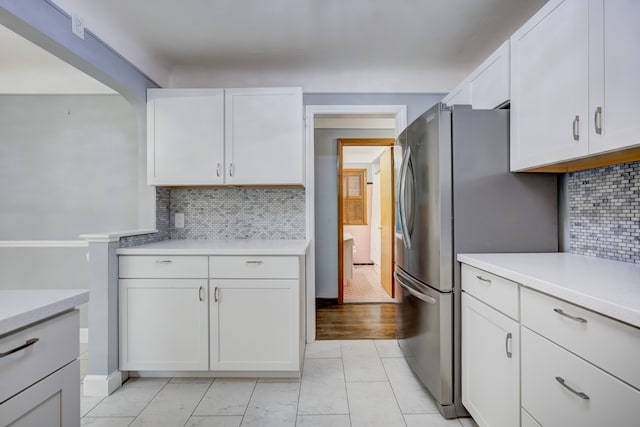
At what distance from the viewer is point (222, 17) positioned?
1970 millimetres

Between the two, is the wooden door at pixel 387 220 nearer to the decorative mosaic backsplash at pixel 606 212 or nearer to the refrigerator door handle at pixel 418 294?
the refrigerator door handle at pixel 418 294

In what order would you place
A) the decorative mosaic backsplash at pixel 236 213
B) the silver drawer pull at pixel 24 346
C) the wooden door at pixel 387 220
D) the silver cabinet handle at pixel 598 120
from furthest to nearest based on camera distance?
1. the wooden door at pixel 387 220
2. the decorative mosaic backsplash at pixel 236 213
3. the silver cabinet handle at pixel 598 120
4. the silver drawer pull at pixel 24 346

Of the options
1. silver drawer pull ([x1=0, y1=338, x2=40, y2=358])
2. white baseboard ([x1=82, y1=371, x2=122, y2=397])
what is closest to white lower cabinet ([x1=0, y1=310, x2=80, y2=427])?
silver drawer pull ([x1=0, y1=338, x2=40, y2=358])

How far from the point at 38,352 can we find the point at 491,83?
231cm

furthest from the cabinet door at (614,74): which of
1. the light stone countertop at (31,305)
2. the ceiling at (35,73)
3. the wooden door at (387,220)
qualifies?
the ceiling at (35,73)

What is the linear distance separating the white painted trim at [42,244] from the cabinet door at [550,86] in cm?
341

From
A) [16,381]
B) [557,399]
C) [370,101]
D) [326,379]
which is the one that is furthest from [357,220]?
[16,381]

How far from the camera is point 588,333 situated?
88 cm

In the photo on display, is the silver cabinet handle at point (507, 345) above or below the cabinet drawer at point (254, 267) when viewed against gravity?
below

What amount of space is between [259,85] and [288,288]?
181cm

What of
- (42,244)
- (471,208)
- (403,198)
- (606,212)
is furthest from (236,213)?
(606,212)

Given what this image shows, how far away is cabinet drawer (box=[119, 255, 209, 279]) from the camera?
199cm

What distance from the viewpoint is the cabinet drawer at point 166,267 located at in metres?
1.99

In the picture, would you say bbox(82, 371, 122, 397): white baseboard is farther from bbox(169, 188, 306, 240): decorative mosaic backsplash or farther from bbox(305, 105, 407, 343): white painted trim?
bbox(305, 105, 407, 343): white painted trim
